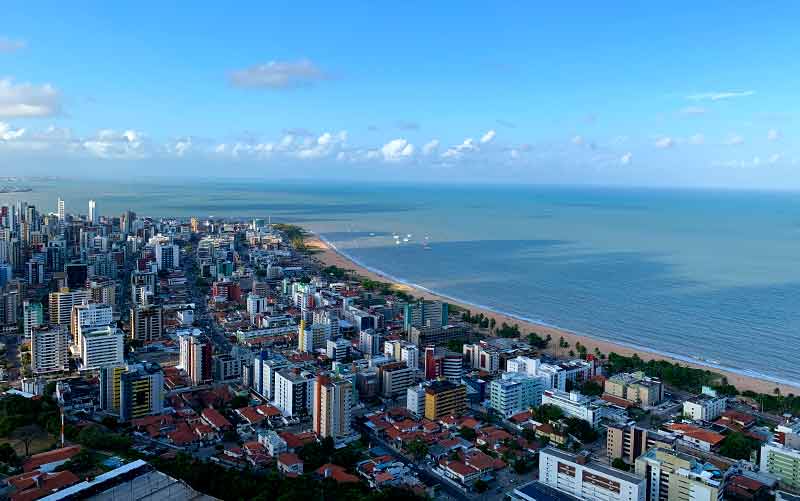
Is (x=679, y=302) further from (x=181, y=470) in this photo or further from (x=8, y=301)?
(x=8, y=301)

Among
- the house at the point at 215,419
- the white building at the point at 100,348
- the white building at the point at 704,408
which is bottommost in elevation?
the house at the point at 215,419

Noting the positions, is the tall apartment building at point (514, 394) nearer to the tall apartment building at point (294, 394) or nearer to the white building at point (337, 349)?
the tall apartment building at point (294, 394)

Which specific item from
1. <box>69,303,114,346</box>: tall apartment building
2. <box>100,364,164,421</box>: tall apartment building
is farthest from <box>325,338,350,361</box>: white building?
<box>69,303,114,346</box>: tall apartment building

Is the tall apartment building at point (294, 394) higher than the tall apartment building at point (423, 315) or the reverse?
the reverse

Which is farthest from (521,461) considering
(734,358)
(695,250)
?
(695,250)

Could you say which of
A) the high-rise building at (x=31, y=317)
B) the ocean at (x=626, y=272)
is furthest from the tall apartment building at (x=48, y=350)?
the ocean at (x=626, y=272)
